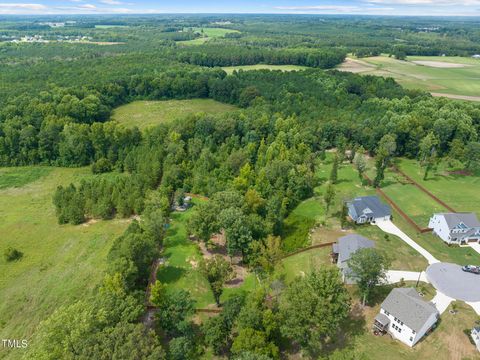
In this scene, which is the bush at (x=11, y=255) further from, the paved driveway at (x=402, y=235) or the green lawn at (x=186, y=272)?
the paved driveway at (x=402, y=235)

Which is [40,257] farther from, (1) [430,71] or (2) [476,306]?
(1) [430,71]

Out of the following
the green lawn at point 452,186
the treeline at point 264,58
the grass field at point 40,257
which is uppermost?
the treeline at point 264,58

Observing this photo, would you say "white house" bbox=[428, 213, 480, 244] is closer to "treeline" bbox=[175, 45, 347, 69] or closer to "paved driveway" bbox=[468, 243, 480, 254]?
"paved driveway" bbox=[468, 243, 480, 254]

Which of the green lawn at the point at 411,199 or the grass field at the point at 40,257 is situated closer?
the grass field at the point at 40,257

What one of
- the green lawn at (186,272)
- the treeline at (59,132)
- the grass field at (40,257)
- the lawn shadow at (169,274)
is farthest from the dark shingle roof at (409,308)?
the treeline at (59,132)

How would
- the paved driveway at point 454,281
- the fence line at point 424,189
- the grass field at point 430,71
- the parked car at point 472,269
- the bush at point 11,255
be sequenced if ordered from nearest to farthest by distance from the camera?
the paved driveway at point 454,281 → the parked car at point 472,269 → the bush at point 11,255 → the fence line at point 424,189 → the grass field at point 430,71

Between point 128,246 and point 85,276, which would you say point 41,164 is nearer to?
point 85,276
